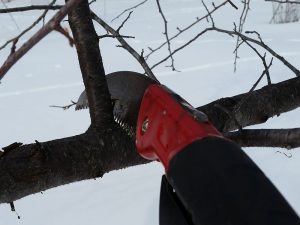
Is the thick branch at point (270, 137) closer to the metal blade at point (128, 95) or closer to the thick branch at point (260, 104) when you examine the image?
the thick branch at point (260, 104)

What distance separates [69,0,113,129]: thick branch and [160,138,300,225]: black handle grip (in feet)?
0.83

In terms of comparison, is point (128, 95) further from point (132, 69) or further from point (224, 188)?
point (132, 69)

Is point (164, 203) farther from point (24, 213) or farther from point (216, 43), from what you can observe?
point (216, 43)

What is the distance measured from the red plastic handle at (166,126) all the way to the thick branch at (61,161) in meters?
0.07

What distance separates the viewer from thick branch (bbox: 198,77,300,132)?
2.94ft

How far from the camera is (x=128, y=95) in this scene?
84 centimetres

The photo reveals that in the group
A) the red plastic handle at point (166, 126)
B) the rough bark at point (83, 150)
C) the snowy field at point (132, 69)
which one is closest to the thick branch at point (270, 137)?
the rough bark at point (83, 150)

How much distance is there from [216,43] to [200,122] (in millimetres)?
3633

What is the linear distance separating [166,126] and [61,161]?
20cm

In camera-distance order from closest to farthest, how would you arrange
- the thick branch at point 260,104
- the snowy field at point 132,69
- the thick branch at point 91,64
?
the thick branch at point 91,64 → the thick branch at point 260,104 → the snowy field at point 132,69

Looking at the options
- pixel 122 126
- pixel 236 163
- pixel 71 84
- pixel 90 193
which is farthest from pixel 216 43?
pixel 236 163

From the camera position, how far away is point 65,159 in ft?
2.32

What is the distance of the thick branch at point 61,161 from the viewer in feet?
2.19

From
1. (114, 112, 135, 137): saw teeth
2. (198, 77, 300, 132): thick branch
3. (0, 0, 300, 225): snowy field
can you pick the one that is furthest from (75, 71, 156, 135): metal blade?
(0, 0, 300, 225): snowy field
